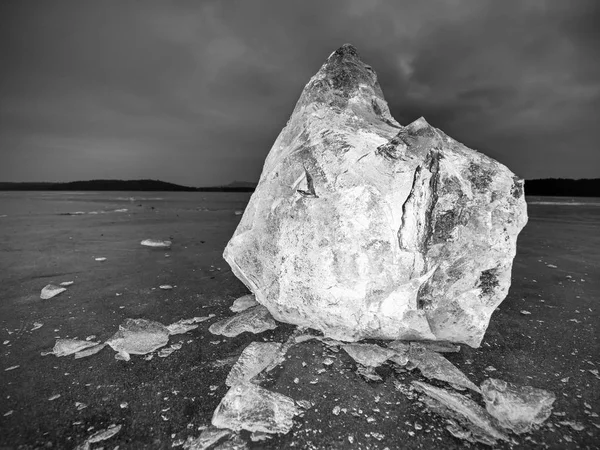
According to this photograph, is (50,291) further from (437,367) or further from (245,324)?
(437,367)

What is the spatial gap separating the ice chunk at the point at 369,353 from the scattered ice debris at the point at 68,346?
256 cm

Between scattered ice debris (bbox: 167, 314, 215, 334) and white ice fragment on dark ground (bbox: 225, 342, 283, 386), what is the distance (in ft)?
2.94

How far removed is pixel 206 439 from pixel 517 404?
2161 millimetres

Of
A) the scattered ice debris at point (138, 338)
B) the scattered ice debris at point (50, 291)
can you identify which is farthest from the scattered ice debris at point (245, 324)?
the scattered ice debris at point (50, 291)

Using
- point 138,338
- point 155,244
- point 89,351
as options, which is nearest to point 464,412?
point 138,338

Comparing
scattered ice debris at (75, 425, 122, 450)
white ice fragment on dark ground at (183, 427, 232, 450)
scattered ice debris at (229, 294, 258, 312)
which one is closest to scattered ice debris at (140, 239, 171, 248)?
scattered ice debris at (229, 294, 258, 312)

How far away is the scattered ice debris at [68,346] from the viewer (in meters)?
2.74

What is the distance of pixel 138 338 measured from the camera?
2.93 m

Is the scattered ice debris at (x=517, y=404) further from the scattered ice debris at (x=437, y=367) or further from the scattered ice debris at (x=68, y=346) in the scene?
the scattered ice debris at (x=68, y=346)

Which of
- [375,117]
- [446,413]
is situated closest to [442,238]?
[446,413]

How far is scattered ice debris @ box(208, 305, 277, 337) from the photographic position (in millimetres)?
3152

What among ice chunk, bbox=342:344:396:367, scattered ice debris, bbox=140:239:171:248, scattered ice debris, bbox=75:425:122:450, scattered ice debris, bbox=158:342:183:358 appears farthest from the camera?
scattered ice debris, bbox=140:239:171:248

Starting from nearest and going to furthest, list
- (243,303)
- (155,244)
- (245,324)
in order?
(245,324)
(243,303)
(155,244)

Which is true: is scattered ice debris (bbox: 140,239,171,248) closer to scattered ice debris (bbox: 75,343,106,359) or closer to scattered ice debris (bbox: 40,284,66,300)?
scattered ice debris (bbox: 40,284,66,300)
